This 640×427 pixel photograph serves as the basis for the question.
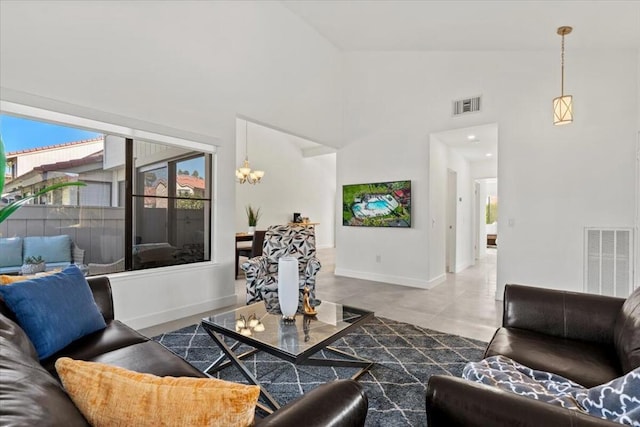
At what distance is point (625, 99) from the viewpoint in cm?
362

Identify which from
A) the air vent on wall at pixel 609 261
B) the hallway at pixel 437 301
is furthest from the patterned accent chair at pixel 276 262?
the air vent on wall at pixel 609 261

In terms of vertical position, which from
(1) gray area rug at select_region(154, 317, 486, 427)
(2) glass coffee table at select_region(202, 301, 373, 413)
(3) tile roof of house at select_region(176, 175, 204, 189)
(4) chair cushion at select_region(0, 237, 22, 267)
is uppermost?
(3) tile roof of house at select_region(176, 175, 204, 189)

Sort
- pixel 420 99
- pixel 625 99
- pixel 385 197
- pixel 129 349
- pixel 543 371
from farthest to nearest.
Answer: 1. pixel 385 197
2. pixel 420 99
3. pixel 625 99
4. pixel 129 349
5. pixel 543 371

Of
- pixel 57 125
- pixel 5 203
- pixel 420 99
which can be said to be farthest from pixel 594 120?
pixel 5 203

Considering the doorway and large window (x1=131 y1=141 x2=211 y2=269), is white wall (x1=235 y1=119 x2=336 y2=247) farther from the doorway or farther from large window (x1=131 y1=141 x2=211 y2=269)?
the doorway

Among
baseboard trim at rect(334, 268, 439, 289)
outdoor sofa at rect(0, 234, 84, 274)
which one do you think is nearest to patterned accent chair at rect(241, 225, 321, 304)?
outdoor sofa at rect(0, 234, 84, 274)

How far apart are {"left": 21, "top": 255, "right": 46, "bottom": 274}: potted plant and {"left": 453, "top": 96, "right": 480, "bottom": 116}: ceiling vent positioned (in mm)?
5337

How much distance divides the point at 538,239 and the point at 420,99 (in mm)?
2725

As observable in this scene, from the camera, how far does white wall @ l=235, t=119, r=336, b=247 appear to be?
8263 mm

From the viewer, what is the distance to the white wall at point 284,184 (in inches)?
325

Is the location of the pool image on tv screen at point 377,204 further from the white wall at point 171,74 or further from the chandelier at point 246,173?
the chandelier at point 246,173

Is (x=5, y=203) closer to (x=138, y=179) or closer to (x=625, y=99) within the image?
(x=138, y=179)

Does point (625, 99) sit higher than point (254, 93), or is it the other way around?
point (254, 93)

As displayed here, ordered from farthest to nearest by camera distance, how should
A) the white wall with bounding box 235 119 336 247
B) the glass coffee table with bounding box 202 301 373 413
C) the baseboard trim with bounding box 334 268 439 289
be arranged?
the white wall with bounding box 235 119 336 247 → the baseboard trim with bounding box 334 268 439 289 → the glass coffee table with bounding box 202 301 373 413
